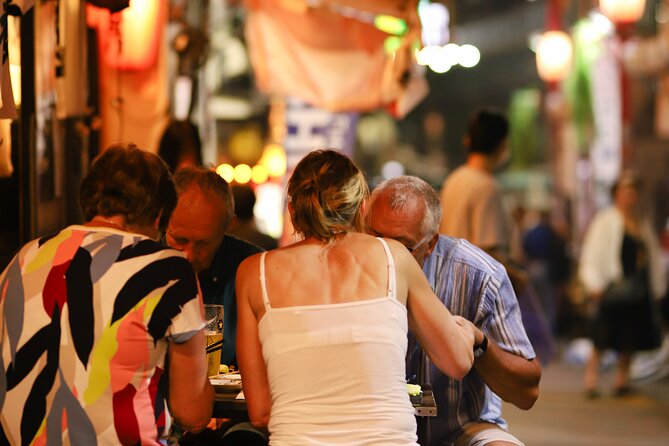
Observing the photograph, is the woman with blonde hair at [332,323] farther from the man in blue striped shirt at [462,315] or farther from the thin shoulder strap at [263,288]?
the man in blue striped shirt at [462,315]

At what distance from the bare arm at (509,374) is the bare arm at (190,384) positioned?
1.19 meters

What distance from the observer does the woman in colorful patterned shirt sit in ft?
10.3

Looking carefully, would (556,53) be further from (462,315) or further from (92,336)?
(92,336)

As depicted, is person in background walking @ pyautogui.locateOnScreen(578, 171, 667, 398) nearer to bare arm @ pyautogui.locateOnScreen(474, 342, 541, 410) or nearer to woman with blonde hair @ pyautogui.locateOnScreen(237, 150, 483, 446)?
bare arm @ pyautogui.locateOnScreen(474, 342, 541, 410)

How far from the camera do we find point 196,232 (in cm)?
447

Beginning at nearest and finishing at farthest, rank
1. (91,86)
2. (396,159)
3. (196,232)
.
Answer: (196,232), (91,86), (396,159)

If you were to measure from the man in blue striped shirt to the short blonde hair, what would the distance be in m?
0.72

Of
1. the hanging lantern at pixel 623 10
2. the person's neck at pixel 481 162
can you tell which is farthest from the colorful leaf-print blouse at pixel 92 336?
the hanging lantern at pixel 623 10

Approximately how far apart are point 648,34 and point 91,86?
12.1 metres

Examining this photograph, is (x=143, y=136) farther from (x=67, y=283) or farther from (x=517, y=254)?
(x=517, y=254)

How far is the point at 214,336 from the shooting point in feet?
13.5

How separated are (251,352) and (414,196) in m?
1.13

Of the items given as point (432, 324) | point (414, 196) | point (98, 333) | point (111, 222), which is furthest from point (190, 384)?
point (414, 196)

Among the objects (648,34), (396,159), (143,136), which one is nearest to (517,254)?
(648,34)
